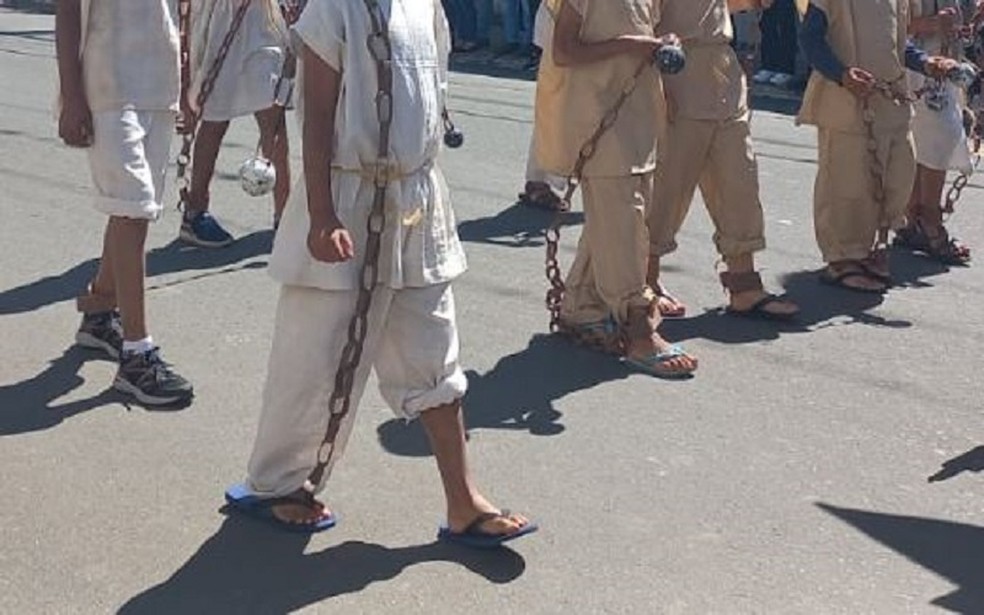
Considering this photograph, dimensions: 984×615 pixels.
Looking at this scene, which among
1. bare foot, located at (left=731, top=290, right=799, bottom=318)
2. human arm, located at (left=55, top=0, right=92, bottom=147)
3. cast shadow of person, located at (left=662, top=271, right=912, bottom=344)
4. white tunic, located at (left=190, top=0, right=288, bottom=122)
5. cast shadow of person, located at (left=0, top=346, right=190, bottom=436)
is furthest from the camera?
white tunic, located at (left=190, top=0, right=288, bottom=122)

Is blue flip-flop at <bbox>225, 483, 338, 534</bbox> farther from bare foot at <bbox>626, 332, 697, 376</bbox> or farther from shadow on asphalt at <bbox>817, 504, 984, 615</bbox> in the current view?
bare foot at <bbox>626, 332, 697, 376</bbox>

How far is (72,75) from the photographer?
196 inches

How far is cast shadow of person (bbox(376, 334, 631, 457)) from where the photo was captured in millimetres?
5055

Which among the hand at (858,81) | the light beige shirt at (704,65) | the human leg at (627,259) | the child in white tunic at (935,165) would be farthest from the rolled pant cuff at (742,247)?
the child in white tunic at (935,165)

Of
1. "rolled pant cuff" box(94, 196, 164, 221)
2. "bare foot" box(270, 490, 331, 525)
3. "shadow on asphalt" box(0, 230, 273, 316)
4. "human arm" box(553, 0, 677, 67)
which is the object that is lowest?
"shadow on asphalt" box(0, 230, 273, 316)

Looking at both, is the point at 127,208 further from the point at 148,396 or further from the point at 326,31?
the point at 326,31

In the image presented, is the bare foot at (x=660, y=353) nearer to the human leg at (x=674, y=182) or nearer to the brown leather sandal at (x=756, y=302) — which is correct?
the human leg at (x=674, y=182)

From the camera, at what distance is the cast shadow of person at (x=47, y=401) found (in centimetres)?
509

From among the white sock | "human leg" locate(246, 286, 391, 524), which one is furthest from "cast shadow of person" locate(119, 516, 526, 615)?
the white sock

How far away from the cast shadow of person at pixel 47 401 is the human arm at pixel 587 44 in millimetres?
1758

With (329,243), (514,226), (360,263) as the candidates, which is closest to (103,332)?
(360,263)

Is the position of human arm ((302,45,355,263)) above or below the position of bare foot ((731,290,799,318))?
above

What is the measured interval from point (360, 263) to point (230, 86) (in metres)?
3.60

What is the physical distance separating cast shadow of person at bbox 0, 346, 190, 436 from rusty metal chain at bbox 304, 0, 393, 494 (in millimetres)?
1296
